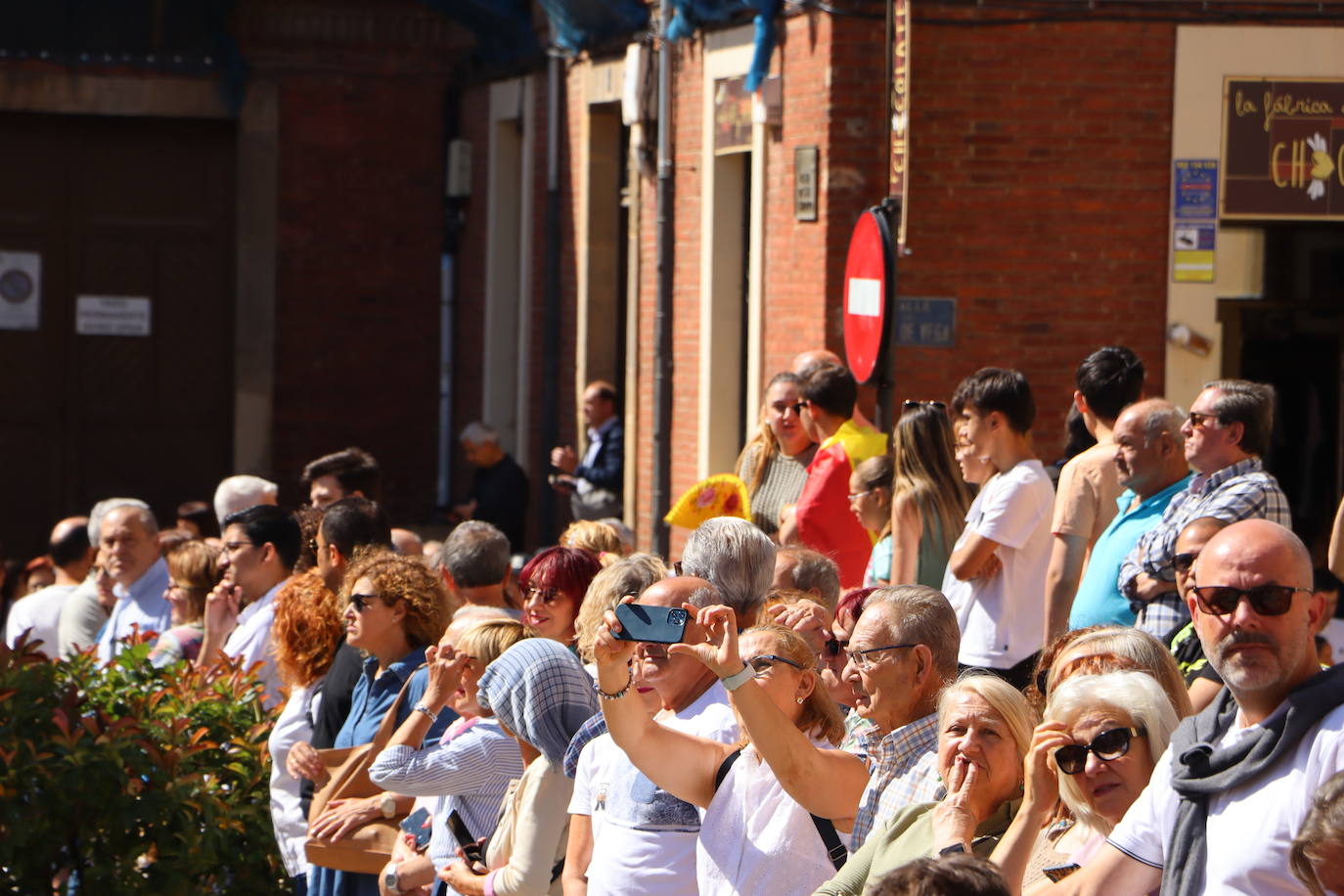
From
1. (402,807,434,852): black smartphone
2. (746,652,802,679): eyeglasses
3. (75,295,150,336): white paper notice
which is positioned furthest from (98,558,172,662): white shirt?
(75,295,150,336): white paper notice

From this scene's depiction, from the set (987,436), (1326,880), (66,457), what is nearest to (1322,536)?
(987,436)

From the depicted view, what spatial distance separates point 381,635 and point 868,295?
3.39 meters

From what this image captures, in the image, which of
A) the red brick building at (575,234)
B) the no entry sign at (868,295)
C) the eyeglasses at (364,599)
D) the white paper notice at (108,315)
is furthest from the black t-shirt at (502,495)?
the eyeglasses at (364,599)

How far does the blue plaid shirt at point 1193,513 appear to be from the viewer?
608 centimetres

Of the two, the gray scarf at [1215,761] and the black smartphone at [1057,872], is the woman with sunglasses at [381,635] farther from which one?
the gray scarf at [1215,761]

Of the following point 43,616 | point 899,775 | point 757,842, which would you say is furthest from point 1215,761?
point 43,616

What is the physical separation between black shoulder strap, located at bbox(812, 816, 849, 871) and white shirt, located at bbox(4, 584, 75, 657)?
6.26m

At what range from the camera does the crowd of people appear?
11.7ft

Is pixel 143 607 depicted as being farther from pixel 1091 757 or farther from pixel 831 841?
pixel 1091 757

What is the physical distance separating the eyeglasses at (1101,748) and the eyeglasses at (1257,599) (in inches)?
13.6

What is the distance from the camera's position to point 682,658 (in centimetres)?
473

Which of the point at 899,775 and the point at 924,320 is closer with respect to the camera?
the point at 899,775

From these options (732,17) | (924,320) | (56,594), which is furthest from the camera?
(732,17)

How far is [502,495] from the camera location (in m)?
14.0
